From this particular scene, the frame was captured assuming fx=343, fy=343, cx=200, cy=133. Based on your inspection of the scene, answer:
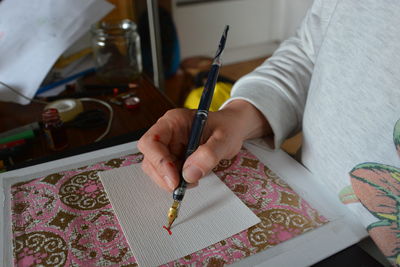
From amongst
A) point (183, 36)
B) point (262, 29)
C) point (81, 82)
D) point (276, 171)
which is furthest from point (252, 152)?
point (262, 29)

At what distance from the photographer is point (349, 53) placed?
0.41m

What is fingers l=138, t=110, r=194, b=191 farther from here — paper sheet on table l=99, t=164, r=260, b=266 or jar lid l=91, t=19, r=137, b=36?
jar lid l=91, t=19, r=137, b=36

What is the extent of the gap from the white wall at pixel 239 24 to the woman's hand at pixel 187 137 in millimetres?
1825

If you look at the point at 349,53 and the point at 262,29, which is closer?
the point at 349,53

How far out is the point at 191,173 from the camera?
14.3 inches

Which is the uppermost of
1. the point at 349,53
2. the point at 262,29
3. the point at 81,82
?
the point at 349,53

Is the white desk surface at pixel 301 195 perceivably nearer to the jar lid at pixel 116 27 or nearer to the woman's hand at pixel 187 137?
the woman's hand at pixel 187 137

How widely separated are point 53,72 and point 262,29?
207 centimetres

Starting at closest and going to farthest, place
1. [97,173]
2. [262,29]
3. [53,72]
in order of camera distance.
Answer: [97,173]
[53,72]
[262,29]

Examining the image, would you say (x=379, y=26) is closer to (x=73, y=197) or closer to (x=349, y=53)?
(x=349, y=53)

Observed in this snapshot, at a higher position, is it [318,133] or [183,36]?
[318,133]

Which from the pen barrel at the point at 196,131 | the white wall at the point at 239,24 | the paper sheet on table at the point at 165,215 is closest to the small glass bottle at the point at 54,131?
the paper sheet on table at the point at 165,215

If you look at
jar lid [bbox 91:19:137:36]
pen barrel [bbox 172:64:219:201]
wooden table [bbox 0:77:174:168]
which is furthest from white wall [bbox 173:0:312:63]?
pen barrel [bbox 172:64:219:201]

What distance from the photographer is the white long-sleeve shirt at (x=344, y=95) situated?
0.37m
